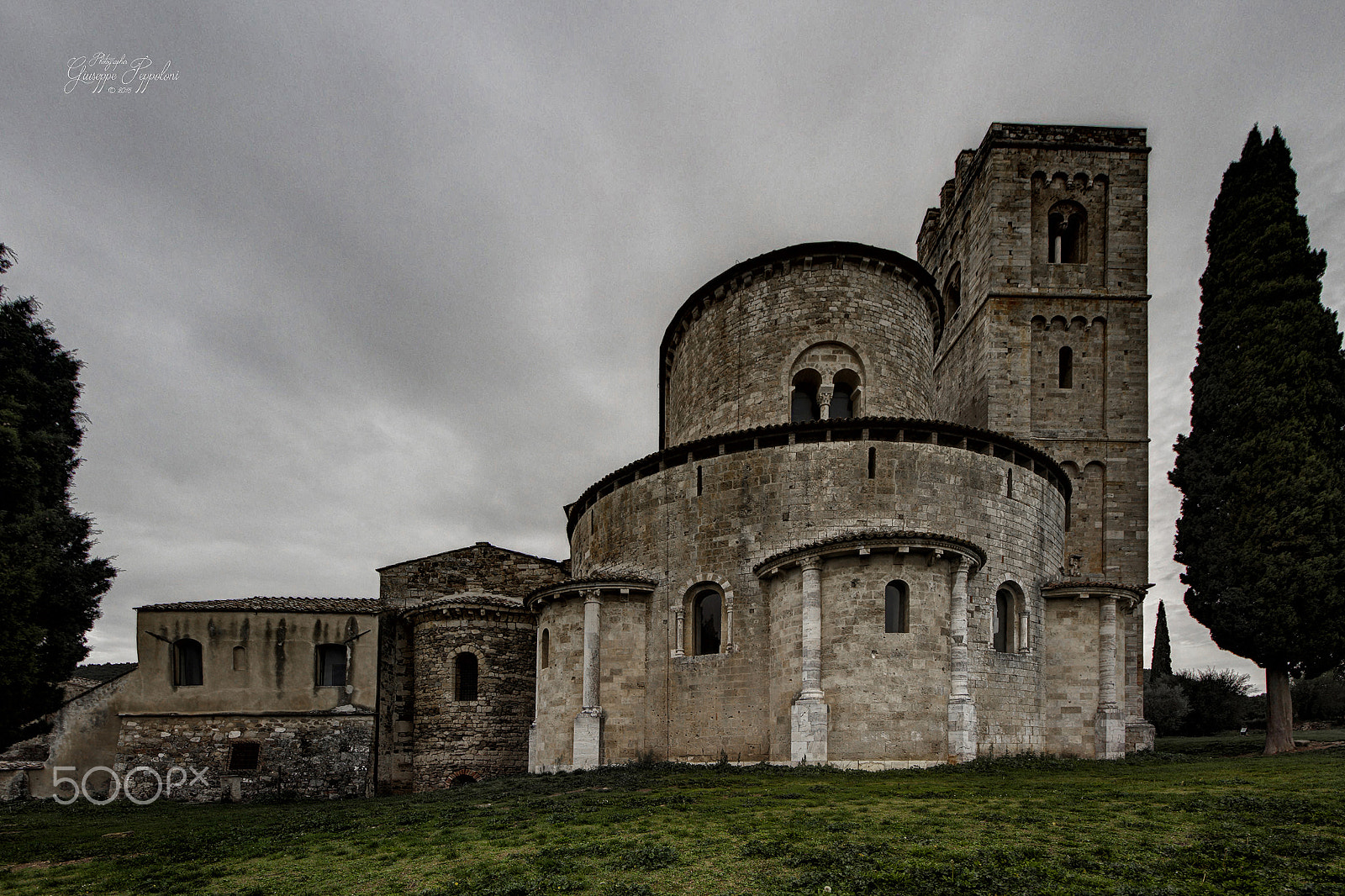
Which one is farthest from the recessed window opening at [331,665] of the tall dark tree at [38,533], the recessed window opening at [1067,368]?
the recessed window opening at [1067,368]

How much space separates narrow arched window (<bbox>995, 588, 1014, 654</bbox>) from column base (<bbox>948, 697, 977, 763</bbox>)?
9.32ft

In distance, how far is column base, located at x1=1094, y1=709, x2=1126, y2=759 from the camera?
1712 cm

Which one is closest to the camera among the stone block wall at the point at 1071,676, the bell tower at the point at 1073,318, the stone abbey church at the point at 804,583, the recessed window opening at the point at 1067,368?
the stone abbey church at the point at 804,583

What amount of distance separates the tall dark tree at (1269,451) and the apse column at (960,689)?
10.2 metres

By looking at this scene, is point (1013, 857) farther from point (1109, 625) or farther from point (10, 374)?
point (10, 374)

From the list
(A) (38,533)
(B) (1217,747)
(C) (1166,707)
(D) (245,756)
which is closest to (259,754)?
(D) (245,756)

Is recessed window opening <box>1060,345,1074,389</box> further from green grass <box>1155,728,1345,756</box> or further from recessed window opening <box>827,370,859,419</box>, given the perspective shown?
green grass <box>1155,728,1345,756</box>

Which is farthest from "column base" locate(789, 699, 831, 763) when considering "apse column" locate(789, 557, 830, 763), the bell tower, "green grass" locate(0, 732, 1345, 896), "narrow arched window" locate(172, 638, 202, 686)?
"narrow arched window" locate(172, 638, 202, 686)

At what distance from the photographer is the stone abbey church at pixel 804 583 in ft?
51.1

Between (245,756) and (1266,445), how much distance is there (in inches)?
1130

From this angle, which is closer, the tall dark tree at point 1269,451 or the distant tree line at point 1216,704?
the tall dark tree at point 1269,451

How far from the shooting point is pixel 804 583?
51.6ft

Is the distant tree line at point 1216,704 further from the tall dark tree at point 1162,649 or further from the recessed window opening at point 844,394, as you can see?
the recessed window opening at point 844,394

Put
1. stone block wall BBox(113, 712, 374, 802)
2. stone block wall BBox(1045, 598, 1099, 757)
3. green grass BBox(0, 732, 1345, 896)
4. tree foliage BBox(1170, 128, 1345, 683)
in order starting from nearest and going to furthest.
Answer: green grass BBox(0, 732, 1345, 896), stone block wall BBox(1045, 598, 1099, 757), tree foliage BBox(1170, 128, 1345, 683), stone block wall BBox(113, 712, 374, 802)
